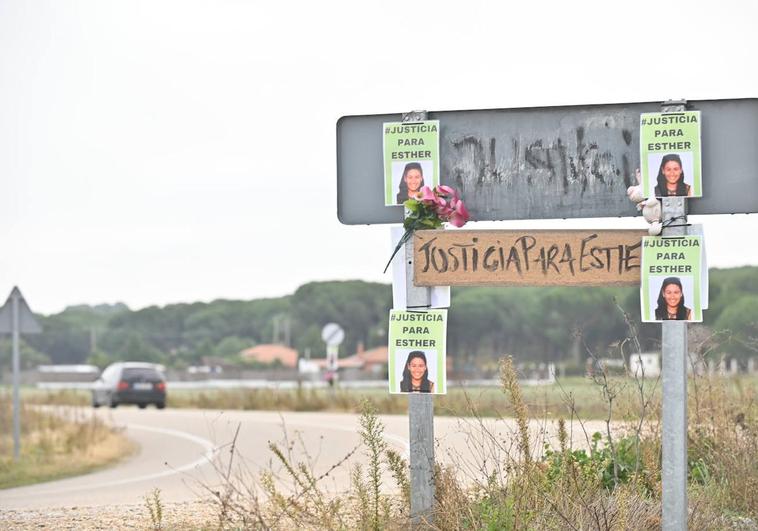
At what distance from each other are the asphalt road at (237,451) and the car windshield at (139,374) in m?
4.84

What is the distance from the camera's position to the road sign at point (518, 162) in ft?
23.7

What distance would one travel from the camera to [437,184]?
23.4ft

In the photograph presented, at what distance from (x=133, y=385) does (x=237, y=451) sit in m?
31.5

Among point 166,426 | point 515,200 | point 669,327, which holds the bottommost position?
point 166,426

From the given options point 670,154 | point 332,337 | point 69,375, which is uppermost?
point 670,154

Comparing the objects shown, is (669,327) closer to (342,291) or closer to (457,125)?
(457,125)

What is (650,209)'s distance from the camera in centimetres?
663

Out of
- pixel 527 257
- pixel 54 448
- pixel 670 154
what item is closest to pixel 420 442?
pixel 527 257

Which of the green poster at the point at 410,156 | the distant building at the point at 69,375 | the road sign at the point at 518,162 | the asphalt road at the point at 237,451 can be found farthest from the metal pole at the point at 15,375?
the distant building at the point at 69,375

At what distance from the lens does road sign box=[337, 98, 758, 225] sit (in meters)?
7.21

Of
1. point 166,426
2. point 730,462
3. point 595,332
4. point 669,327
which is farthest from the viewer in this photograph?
point 595,332

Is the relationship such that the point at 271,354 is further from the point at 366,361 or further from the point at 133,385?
the point at 133,385

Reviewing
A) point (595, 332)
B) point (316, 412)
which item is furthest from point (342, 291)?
point (316, 412)

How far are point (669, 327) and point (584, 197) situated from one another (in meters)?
1.08
